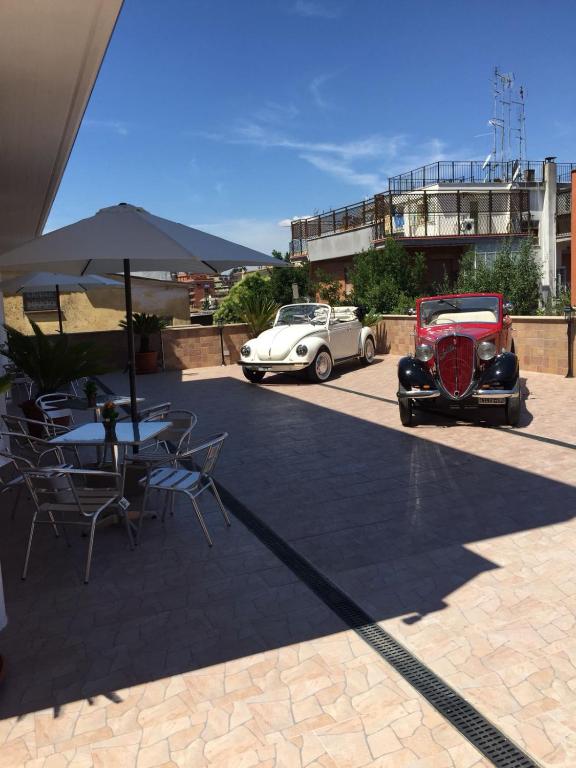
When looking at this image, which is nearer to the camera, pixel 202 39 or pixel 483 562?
pixel 483 562

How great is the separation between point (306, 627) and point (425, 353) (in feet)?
18.4

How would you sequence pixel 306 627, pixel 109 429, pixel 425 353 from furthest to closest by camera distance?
pixel 425 353 → pixel 109 429 → pixel 306 627

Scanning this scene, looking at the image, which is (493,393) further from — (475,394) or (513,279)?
(513,279)

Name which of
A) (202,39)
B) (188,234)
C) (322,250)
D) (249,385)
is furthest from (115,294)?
(188,234)

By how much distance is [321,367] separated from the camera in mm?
12211

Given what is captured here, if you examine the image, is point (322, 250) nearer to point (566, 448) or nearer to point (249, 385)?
point (249, 385)

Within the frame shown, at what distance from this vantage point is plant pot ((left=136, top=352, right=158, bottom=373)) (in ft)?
48.4

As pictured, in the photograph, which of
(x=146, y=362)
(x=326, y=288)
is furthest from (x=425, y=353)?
(x=326, y=288)

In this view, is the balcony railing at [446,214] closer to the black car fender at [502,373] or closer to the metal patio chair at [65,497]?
the black car fender at [502,373]

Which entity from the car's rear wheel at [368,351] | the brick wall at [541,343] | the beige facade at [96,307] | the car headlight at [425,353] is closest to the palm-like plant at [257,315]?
the car's rear wheel at [368,351]

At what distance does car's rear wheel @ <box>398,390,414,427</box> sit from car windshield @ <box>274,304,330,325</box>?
513 centimetres

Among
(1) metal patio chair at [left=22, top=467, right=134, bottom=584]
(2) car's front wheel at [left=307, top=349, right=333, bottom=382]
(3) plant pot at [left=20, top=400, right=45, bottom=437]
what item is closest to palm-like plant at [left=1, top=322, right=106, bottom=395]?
(3) plant pot at [left=20, top=400, right=45, bottom=437]

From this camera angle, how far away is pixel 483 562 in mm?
3969

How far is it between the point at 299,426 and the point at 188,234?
371cm
